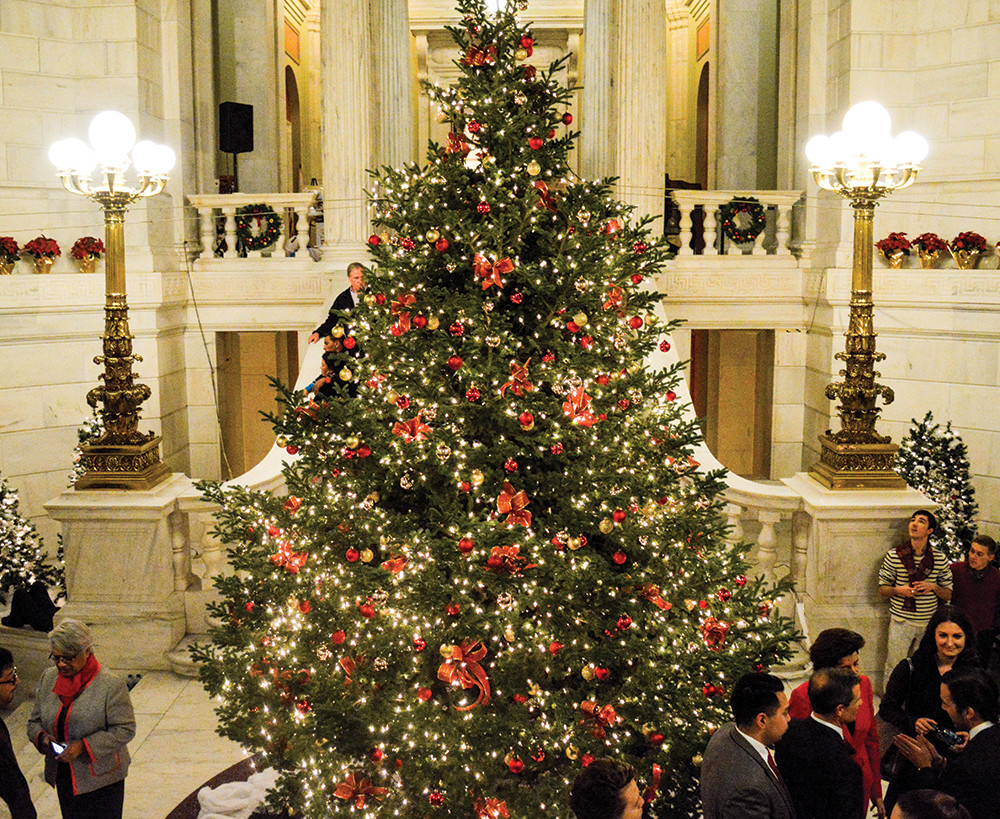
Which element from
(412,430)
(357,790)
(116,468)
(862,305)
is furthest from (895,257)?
(357,790)

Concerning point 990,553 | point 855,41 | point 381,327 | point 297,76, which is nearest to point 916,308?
point 855,41

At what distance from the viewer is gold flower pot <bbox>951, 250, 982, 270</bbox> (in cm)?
1008

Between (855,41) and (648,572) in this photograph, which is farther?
(855,41)

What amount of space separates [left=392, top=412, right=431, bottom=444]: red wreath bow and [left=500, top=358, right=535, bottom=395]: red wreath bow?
396 mm

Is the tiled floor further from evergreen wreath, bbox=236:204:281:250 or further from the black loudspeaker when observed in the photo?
the black loudspeaker

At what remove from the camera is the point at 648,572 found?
183 inches

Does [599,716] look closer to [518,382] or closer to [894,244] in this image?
[518,382]

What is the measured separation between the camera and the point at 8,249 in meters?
10.5

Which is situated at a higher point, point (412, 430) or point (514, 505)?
point (412, 430)

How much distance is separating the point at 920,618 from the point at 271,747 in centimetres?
430

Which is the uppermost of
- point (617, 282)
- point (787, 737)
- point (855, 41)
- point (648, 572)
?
point (855, 41)

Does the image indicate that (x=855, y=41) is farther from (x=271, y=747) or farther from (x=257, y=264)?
(x=271, y=747)

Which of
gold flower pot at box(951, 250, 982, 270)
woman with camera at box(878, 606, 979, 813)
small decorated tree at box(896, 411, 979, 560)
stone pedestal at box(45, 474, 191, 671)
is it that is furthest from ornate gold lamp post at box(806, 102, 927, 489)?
stone pedestal at box(45, 474, 191, 671)

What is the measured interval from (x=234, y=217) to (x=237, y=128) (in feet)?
5.46
